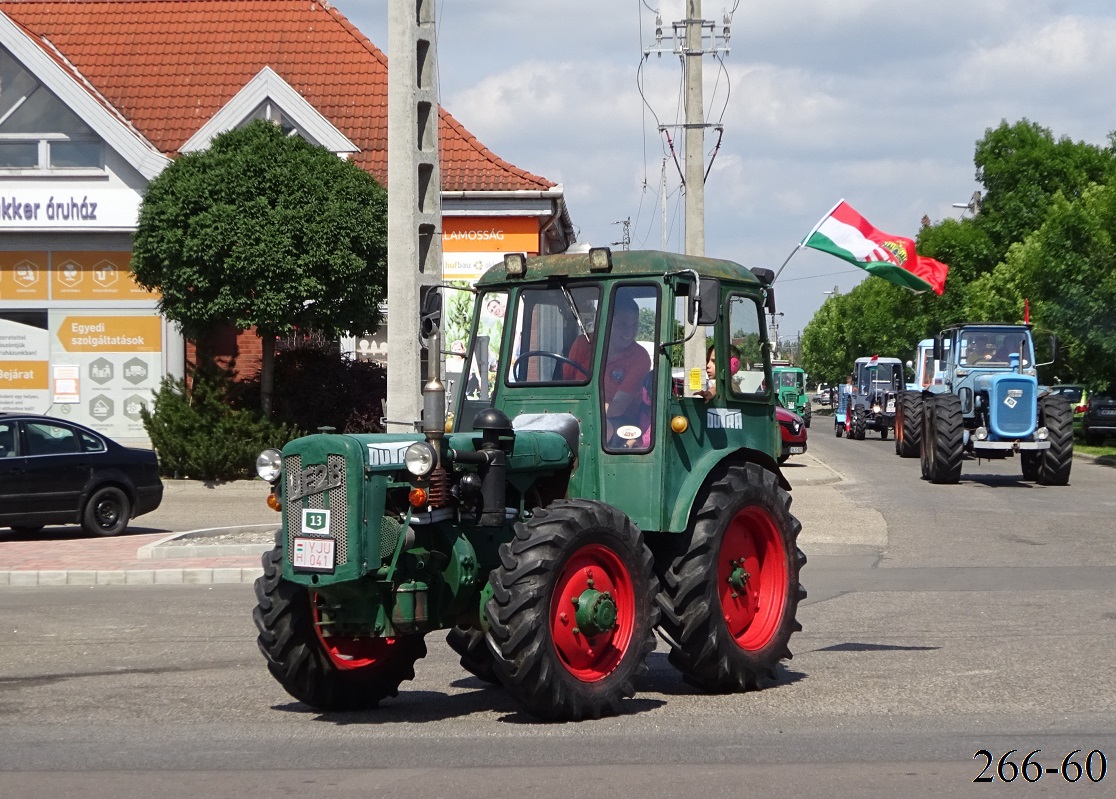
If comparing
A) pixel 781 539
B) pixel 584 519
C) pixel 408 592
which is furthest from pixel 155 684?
pixel 781 539

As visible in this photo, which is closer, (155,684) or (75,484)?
(155,684)

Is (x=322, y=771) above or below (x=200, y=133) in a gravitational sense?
below

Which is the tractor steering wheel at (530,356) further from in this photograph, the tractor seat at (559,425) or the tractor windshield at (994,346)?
the tractor windshield at (994,346)

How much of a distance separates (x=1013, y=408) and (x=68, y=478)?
54.6 feet

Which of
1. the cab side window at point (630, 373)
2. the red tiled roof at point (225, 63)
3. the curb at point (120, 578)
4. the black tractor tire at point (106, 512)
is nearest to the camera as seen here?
the cab side window at point (630, 373)

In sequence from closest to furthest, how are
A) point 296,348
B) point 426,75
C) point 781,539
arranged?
point 781,539 < point 426,75 < point 296,348

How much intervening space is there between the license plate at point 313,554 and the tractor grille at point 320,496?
0.03 metres

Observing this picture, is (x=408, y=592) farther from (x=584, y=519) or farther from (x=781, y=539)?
(x=781, y=539)

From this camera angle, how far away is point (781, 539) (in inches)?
358

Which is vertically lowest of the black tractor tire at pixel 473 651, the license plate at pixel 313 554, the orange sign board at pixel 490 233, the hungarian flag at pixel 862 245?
the black tractor tire at pixel 473 651

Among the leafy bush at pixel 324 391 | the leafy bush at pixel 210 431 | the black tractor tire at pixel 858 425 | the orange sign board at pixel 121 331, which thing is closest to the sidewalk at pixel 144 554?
the leafy bush at pixel 210 431

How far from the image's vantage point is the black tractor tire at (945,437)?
26.4 m

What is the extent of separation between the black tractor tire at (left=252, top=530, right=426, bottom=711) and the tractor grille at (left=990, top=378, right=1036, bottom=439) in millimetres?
20503

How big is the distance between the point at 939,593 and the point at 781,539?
4723mm
